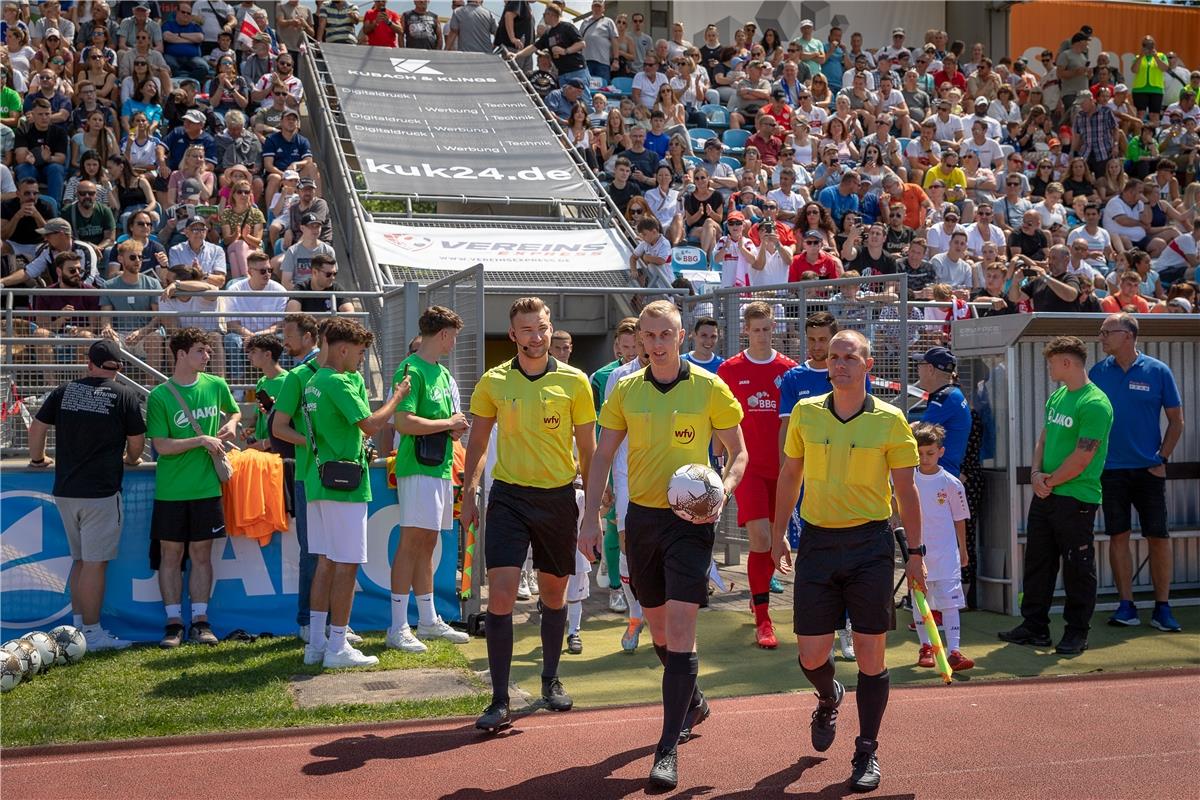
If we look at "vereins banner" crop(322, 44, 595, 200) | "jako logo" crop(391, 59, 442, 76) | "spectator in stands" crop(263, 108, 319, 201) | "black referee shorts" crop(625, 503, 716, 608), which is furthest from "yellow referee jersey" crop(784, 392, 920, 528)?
"jako logo" crop(391, 59, 442, 76)

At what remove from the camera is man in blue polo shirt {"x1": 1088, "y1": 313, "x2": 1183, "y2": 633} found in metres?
9.36

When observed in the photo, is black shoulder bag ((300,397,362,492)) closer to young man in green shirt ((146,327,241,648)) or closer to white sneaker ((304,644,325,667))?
white sneaker ((304,644,325,667))

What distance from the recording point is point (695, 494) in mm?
5629

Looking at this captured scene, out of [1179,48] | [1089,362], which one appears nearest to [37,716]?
[1089,362]

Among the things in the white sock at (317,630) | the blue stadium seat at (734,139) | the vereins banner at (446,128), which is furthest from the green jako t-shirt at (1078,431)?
the blue stadium seat at (734,139)

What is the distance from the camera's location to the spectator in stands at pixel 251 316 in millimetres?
10047

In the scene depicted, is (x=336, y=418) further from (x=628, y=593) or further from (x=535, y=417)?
(x=628, y=593)

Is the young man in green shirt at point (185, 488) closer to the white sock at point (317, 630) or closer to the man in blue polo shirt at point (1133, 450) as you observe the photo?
the white sock at point (317, 630)

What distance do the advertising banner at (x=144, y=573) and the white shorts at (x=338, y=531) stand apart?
1246 millimetres

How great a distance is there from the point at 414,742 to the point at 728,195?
12.4 metres

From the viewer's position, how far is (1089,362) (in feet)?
33.9

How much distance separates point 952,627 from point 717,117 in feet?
48.2

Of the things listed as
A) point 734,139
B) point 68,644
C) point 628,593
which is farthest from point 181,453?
point 734,139

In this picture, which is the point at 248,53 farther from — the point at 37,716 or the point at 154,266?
the point at 37,716
